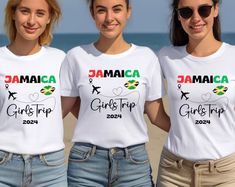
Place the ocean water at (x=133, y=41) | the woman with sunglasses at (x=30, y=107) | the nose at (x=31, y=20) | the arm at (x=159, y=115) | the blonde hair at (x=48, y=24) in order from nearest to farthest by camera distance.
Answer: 1. the woman with sunglasses at (x=30, y=107)
2. the nose at (x=31, y=20)
3. the blonde hair at (x=48, y=24)
4. the arm at (x=159, y=115)
5. the ocean water at (x=133, y=41)

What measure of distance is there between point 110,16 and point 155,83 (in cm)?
67

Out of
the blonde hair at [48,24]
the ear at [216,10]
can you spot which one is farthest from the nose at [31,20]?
the ear at [216,10]

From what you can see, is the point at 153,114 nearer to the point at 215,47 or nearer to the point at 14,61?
the point at 215,47

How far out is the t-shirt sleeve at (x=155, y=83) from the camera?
4.75 m

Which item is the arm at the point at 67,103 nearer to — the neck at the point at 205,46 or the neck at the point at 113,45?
the neck at the point at 113,45

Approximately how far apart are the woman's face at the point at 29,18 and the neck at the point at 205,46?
4.06 ft

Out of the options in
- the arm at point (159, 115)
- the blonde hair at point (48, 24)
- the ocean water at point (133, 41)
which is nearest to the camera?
the blonde hair at point (48, 24)

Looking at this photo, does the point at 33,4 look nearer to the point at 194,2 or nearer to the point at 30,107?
the point at 30,107

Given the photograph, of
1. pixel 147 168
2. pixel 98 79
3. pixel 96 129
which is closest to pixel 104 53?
pixel 98 79

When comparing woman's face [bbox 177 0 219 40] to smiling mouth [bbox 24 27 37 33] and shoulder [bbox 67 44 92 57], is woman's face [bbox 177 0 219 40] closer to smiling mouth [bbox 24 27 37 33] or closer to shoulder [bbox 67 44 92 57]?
shoulder [bbox 67 44 92 57]

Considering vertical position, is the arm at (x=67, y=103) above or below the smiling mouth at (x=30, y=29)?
below

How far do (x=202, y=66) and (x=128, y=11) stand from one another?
75 cm

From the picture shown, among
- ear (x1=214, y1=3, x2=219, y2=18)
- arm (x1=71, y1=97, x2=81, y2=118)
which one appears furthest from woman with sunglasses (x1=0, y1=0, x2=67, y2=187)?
ear (x1=214, y1=3, x2=219, y2=18)

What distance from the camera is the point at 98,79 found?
464cm
